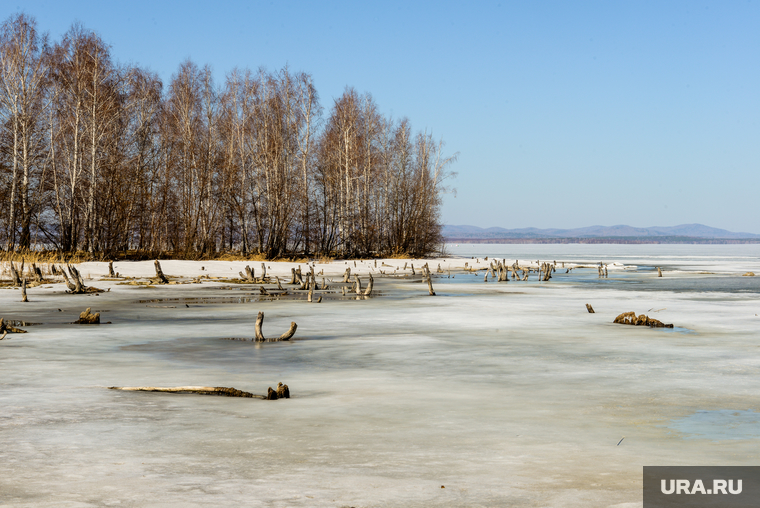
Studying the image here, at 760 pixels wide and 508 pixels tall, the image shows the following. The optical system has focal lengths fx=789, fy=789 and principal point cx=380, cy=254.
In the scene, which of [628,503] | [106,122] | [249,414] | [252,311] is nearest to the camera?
[628,503]

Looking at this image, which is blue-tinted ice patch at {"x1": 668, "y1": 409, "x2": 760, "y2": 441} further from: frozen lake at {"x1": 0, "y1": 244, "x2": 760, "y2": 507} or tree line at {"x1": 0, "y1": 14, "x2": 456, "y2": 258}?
tree line at {"x1": 0, "y1": 14, "x2": 456, "y2": 258}

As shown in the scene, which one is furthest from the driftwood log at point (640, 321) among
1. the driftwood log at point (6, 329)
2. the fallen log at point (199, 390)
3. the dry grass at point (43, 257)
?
the dry grass at point (43, 257)

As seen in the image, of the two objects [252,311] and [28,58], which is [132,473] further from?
[28,58]

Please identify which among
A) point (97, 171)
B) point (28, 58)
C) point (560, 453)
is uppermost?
point (28, 58)

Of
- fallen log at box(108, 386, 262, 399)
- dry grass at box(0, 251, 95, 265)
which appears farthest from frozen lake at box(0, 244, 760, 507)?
dry grass at box(0, 251, 95, 265)

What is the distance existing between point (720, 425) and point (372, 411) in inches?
119

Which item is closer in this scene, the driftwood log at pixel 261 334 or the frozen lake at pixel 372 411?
the frozen lake at pixel 372 411

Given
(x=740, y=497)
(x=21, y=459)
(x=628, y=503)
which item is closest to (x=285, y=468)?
(x=21, y=459)

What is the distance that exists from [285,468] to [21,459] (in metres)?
1.84

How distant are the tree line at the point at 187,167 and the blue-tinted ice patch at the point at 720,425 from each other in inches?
1237

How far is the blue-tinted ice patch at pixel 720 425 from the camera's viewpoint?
6.32 metres

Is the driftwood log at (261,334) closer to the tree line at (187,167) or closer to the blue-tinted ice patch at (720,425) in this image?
the blue-tinted ice patch at (720,425)

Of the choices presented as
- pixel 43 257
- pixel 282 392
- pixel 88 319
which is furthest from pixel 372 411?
pixel 43 257

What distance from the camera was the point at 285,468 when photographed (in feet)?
17.2
